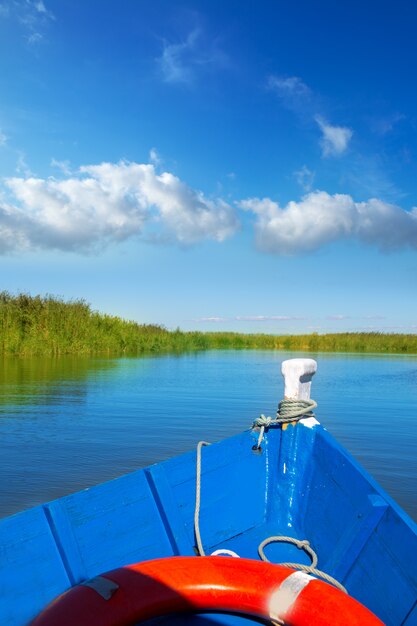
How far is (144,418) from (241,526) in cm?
660

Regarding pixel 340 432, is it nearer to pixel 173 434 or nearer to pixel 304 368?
pixel 173 434

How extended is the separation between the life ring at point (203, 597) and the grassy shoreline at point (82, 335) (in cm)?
2020

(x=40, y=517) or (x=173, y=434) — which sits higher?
(x=40, y=517)

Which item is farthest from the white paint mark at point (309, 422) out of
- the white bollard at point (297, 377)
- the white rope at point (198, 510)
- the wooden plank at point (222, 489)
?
the white rope at point (198, 510)

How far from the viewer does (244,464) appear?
3156 millimetres

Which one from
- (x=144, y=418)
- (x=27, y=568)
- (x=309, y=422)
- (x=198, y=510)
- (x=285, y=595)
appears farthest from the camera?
(x=144, y=418)

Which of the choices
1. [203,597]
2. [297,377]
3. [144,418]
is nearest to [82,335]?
[144,418]

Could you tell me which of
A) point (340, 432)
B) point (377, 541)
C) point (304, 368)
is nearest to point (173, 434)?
point (340, 432)

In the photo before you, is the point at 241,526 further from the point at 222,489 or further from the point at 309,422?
the point at 309,422

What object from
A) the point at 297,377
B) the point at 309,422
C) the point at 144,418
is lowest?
the point at 144,418

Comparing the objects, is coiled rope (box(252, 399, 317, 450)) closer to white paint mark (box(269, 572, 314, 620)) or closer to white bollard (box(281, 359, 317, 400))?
white bollard (box(281, 359, 317, 400))

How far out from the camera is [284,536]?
290cm

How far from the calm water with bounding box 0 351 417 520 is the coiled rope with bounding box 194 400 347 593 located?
2.38m

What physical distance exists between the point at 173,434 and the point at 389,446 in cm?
325
